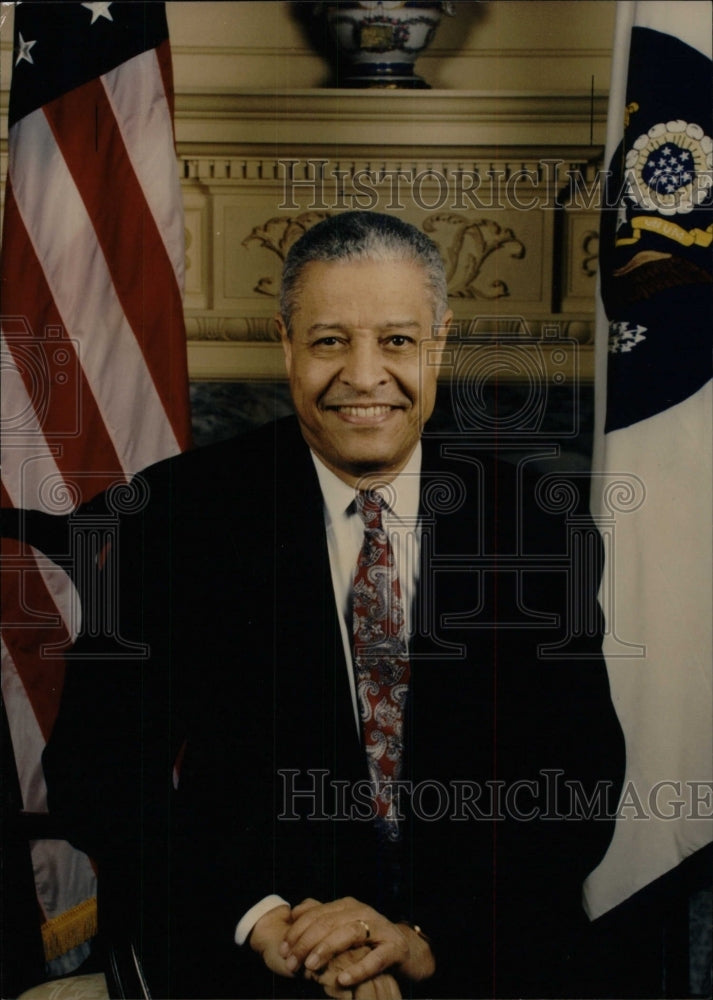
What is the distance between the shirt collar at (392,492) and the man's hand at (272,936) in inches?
26.4

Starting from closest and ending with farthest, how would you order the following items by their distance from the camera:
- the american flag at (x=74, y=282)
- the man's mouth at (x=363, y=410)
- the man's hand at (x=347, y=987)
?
the man's hand at (x=347, y=987)
the man's mouth at (x=363, y=410)
the american flag at (x=74, y=282)

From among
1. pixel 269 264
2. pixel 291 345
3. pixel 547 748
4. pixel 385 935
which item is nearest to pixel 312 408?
pixel 291 345

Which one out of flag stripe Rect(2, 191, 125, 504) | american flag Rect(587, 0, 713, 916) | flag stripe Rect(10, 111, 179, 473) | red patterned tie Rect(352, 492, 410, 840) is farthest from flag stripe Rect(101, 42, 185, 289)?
american flag Rect(587, 0, 713, 916)

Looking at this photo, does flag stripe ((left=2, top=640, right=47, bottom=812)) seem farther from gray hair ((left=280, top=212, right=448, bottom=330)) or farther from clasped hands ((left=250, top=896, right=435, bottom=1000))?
gray hair ((left=280, top=212, right=448, bottom=330))

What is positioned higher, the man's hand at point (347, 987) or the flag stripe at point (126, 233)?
the flag stripe at point (126, 233)

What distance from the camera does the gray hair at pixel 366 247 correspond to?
6.67ft

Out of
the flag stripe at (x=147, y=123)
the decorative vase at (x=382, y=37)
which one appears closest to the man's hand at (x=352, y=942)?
the flag stripe at (x=147, y=123)

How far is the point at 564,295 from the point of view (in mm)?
2387

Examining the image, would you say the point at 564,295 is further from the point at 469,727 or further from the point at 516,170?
the point at 469,727

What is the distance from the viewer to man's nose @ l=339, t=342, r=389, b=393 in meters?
2.03

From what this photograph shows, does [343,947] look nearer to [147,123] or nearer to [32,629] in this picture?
[32,629]

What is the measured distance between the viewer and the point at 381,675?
6.93 feet

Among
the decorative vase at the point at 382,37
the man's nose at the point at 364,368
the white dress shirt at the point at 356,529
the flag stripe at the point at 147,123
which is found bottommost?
the white dress shirt at the point at 356,529

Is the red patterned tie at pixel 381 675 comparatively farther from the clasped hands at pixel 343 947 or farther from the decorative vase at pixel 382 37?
the decorative vase at pixel 382 37
